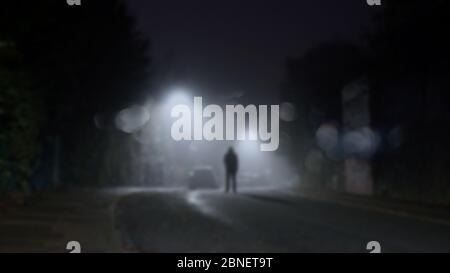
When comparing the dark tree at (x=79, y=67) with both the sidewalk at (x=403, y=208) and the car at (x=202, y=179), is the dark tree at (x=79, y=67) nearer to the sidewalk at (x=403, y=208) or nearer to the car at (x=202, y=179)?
the car at (x=202, y=179)

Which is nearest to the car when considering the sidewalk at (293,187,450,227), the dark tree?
the dark tree

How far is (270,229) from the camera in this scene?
1788cm

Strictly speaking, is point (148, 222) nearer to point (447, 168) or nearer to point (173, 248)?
point (173, 248)

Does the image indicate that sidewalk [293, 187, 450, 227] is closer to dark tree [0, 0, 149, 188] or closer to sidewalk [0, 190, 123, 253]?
sidewalk [0, 190, 123, 253]

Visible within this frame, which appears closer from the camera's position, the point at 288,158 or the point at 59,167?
the point at 59,167

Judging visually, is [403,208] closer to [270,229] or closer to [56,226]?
[270,229]

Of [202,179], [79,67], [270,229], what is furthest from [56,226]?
[202,179]

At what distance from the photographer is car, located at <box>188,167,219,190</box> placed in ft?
146

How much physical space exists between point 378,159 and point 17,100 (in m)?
16.2

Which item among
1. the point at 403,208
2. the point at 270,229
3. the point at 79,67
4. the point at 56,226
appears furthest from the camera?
the point at 79,67

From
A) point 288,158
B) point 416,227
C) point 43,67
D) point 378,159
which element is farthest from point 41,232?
point 288,158

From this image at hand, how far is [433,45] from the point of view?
2795 cm

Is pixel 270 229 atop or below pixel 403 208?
atop

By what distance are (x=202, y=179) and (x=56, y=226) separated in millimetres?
27726
